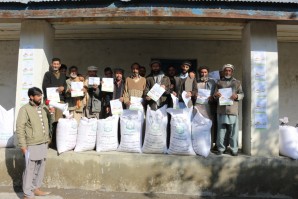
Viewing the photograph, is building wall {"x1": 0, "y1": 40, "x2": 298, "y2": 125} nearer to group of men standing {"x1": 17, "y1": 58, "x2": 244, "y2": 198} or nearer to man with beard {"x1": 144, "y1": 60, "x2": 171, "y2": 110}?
group of men standing {"x1": 17, "y1": 58, "x2": 244, "y2": 198}

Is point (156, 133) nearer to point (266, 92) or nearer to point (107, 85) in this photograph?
point (107, 85)

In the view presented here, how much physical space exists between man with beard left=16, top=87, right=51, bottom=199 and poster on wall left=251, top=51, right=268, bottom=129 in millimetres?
3314

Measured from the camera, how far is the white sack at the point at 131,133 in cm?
499

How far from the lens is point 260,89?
16.4ft

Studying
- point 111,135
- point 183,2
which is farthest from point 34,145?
point 183,2

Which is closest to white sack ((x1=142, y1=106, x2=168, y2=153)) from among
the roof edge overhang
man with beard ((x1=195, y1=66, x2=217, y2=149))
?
man with beard ((x1=195, y1=66, x2=217, y2=149))

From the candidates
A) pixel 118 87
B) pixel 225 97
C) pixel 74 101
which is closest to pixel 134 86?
pixel 118 87

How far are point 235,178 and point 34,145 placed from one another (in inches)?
121

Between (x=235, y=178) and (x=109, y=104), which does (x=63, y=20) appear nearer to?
(x=109, y=104)

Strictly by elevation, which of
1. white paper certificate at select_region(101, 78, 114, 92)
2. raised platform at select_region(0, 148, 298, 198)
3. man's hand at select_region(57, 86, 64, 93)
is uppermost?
white paper certificate at select_region(101, 78, 114, 92)

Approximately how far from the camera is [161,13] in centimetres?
470

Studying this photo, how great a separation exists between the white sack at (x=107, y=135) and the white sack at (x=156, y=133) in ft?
1.71

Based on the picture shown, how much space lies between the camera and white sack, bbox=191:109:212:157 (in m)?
4.87

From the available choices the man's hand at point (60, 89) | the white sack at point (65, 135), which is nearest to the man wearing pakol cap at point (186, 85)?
the white sack at point (65, 135)
